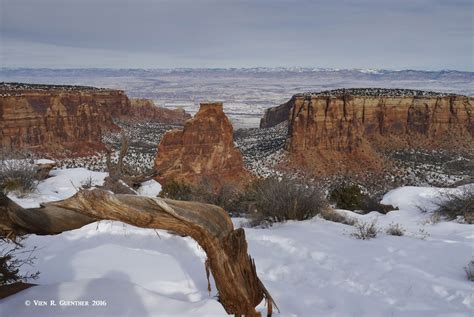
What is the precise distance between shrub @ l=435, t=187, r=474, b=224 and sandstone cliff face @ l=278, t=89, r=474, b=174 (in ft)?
114

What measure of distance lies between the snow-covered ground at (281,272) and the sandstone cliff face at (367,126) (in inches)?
1546

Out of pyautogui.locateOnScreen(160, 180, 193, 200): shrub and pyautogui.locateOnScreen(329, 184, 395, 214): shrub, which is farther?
pyautogui.locateOnScreen(329, 184, 395, 214): shrub

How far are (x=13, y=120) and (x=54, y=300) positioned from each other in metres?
50.0

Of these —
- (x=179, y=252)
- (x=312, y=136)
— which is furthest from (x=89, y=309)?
(x=312, y=136)

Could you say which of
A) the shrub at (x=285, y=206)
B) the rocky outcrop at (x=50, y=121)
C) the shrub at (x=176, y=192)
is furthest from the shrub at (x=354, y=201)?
the rocky outcrop at (x=50, y=121)

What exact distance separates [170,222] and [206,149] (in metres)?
30.5

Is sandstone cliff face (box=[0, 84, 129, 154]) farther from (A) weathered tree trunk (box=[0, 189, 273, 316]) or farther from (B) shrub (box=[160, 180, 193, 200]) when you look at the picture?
(A) weathered tree trunk (box=[0, 189, 273, 316])

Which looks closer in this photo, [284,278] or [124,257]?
[284,278]

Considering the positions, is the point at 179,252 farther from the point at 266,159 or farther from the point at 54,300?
the point at 266,159

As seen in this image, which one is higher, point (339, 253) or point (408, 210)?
point (339, 253)

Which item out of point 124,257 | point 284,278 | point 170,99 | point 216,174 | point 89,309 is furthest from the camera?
point 170,99

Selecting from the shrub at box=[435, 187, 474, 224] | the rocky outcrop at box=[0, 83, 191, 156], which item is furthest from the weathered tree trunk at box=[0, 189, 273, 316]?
the rocky outcrop at box=[0, 83, 191, 156]

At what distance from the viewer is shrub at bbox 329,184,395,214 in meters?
15.0

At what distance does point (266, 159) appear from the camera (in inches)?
1982
